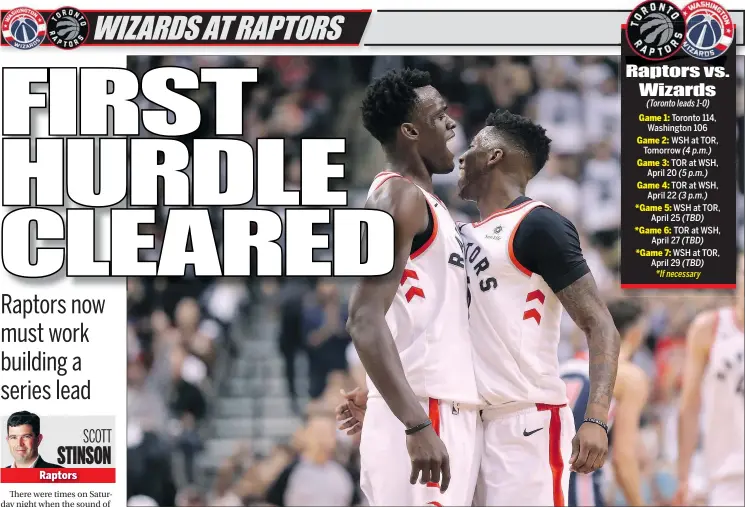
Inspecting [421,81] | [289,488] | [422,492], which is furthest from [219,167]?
[289,488]

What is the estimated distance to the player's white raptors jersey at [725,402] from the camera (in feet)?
18.3

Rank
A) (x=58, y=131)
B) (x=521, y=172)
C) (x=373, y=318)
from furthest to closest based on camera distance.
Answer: (x=58, y=131)
(x=521, y=172)
(x=373, y=318)

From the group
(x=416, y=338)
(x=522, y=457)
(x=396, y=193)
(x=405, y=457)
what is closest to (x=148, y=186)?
(x=396, y=193)

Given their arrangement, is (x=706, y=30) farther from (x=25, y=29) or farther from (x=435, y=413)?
(x=25, y=29)

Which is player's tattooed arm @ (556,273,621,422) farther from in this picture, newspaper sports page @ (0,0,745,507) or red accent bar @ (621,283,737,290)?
red accent bar @ (621,283,737,290)

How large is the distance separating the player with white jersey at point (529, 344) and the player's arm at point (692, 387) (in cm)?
184

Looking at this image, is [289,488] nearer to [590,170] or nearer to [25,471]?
[25,471]

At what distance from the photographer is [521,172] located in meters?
4.33

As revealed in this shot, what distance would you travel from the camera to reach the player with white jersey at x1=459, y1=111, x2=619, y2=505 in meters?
3.92

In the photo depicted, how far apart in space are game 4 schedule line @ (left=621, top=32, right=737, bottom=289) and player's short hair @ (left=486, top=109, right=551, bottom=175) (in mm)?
574

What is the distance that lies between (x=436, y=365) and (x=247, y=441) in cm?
248

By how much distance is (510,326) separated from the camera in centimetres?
398

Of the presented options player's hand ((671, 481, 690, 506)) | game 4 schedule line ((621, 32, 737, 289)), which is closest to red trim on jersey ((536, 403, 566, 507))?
game 4 schedule line ((621, 32, 737, 289))

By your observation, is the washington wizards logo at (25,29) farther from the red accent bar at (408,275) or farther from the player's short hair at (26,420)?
the red accent bar at (408,275)
